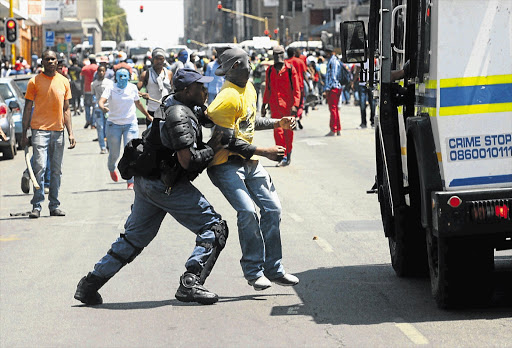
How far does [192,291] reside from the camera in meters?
7.74

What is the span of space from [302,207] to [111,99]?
11.8 ft

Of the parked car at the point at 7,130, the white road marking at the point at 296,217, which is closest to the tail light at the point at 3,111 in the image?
the parked car at the point at 7,130

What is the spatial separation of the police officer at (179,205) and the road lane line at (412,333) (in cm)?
154

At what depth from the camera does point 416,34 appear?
7.15m

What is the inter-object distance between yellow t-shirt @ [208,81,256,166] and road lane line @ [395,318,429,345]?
179 centimetres

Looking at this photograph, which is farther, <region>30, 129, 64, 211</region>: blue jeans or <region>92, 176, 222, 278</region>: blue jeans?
<region>30, 129, 64, 211</region>: blue jeans

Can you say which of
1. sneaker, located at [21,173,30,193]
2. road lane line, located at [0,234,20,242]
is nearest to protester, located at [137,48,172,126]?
sneaker, located at [21,173,30,193]

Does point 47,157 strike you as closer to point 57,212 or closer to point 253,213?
point 57,212

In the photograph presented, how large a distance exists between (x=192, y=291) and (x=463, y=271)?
1.93 m

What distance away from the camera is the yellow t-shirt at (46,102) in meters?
13.1

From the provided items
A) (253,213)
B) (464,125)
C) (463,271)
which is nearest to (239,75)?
(253,213)

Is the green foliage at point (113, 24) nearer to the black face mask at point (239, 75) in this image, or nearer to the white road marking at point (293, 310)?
the black face mask at point (239, 75)

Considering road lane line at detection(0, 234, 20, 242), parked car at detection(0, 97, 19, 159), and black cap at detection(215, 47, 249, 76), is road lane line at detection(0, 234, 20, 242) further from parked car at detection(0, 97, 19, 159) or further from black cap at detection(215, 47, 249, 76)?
parked car at detection(0, 97, 19, 159)

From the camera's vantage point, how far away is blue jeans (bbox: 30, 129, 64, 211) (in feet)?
43.0
